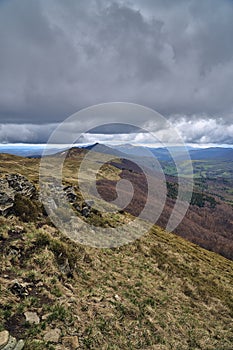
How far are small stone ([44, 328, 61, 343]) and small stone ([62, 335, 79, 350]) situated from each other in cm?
30

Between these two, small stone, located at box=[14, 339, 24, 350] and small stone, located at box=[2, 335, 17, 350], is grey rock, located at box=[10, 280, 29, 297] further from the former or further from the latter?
small stone, located at box=[14, 339, 24, 350]

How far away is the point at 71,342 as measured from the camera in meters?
9.97

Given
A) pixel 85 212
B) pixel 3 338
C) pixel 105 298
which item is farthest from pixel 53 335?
pixel 85 212

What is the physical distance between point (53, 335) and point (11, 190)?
57.4 ft

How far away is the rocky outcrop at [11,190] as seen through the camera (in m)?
21.9

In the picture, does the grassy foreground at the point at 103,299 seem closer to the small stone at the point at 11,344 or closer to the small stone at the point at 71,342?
the small stone at the point at 71,342

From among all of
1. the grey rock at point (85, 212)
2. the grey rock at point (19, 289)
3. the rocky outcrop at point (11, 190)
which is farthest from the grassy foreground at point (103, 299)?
the grey rock at point (85, 212)

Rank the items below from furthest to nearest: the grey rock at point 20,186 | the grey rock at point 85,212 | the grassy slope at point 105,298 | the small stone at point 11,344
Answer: the grey rock at point 85,212 < the grey rock at point 20,186 < the grassy slope at point 105,298 < the small stone at point 11,344

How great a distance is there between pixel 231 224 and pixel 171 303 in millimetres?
155829

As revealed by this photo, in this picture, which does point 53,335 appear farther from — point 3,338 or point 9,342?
point 3,338

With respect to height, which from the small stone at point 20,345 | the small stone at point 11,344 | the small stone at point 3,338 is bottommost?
the small stone at point 20,345

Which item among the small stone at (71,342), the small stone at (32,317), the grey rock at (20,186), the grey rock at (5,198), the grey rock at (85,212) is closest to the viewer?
the small stone at (71,342)

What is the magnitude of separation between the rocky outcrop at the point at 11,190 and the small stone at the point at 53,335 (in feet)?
43.3

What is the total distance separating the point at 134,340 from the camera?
11.8 m
